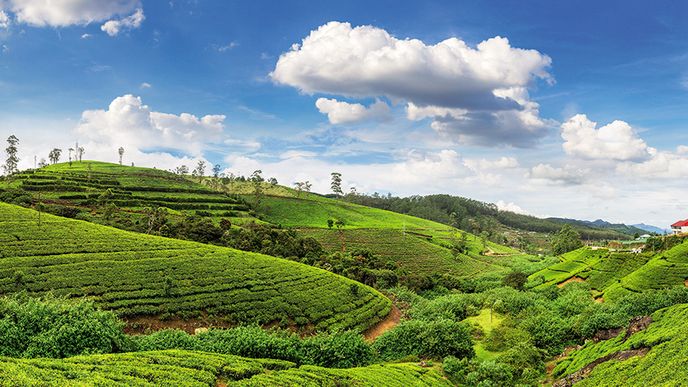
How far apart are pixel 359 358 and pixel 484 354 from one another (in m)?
15.4

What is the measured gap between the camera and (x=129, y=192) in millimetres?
126938

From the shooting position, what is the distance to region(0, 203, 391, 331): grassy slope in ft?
158

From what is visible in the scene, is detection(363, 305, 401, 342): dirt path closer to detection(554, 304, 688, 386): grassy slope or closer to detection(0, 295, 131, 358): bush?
detection(554, 304, 688, 386): grassy slope

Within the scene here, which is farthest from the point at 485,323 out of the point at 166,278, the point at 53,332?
the point at 53,332

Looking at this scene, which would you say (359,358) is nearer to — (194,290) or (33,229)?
(194,290)

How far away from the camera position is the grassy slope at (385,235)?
380 ft

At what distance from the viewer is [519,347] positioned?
122 ft

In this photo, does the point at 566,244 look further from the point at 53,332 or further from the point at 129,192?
the point at 53,332

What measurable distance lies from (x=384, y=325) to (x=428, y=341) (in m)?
21.7

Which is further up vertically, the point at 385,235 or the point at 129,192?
the point at 129,192

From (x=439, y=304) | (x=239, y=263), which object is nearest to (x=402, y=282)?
(x=439, y=304)

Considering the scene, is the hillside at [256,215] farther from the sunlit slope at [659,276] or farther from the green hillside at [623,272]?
the sunlit slope at [659,276]

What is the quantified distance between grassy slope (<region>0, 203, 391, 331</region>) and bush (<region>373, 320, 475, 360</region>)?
4796 mm

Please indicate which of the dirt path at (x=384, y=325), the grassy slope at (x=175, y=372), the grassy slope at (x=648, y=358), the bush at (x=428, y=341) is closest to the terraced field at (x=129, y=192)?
the dirt path at (x=384, y=325)
